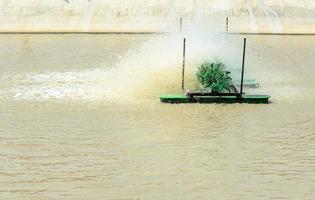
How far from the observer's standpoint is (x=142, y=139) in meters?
20.8

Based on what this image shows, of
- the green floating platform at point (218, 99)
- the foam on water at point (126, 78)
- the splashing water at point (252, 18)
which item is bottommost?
the green floating platform at point (218, 99)

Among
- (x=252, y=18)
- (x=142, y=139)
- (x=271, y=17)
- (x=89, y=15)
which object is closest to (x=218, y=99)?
(x=142, y=139)

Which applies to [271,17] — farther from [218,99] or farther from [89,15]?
[218,99]

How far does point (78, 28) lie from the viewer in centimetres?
4788

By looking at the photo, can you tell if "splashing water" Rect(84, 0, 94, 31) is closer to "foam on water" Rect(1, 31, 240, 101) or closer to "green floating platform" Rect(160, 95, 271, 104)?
"foam on water" Rect(1, 31, 240, 101)

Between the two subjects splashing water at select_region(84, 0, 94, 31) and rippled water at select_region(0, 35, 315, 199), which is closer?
rippled water at select_region(0, 35, 315, 199)

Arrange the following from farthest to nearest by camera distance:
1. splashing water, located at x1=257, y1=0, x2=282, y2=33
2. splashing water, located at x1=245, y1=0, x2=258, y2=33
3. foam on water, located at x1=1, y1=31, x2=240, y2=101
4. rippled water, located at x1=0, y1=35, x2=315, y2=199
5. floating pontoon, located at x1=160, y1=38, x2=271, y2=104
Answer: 1. splashing water, located at x1=257, y1=0, x2=282, y2=33
2. splashing water, located at x1=245, y1=0, x2=258, y2=33
3. foam on water, located at x1=1, y1=31, x2=240, y2=101
4. floating pontoon, located at x1=160, y1=38, x2=271, y2=104
5. rippled water, located at x1=0, y1=35, x2=315, y2=199

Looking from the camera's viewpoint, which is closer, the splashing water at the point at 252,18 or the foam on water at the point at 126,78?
the foam on water at the point at 126,78

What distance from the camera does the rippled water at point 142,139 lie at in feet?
55.0

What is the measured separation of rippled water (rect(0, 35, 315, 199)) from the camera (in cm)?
1677

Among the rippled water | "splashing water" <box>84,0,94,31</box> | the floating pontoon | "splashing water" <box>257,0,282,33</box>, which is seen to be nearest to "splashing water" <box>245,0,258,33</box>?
"splashing water" <box>257,0,282,33</box>

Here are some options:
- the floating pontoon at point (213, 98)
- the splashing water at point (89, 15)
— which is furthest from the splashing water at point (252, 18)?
the floating pontoon at point (213, 98)

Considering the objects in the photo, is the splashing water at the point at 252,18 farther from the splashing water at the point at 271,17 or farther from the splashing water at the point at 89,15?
the splashing water at the point at 89,15

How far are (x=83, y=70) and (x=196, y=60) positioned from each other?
687 cm
